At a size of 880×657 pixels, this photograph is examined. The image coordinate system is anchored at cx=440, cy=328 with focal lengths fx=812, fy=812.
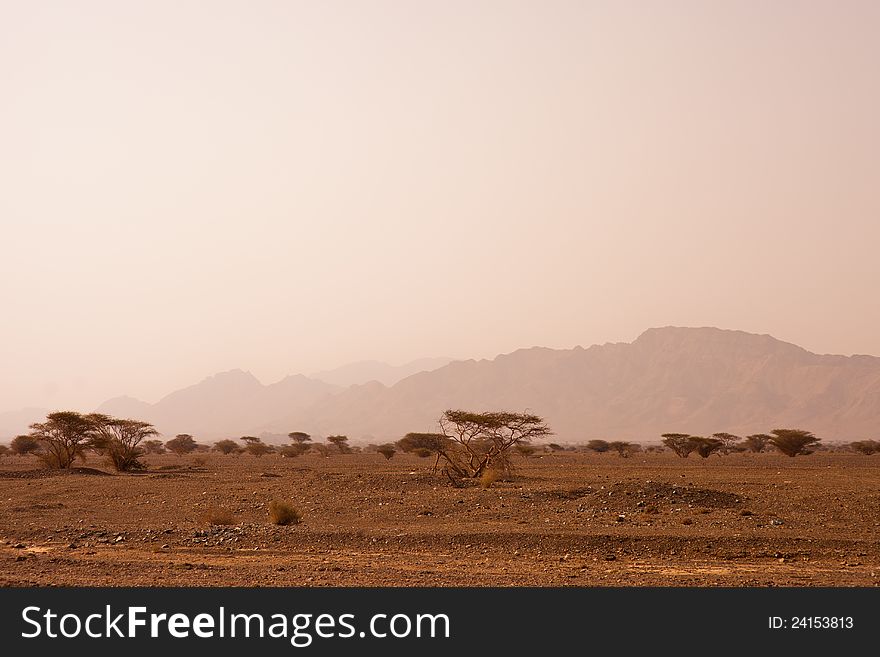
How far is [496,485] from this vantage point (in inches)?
1248

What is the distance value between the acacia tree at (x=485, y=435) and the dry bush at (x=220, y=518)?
13.9 metres

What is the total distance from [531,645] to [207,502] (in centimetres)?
2018

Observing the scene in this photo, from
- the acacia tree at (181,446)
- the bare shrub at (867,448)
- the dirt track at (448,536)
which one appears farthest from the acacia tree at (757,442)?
the acacia tree at (181,446)

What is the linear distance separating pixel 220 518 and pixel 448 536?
7.04 m

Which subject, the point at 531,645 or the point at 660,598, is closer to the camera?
the point at 531,645

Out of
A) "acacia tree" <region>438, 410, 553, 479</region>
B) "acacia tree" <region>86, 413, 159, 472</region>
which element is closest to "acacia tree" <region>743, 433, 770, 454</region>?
"acacia tree" <region>438, 410, 553, 479</region>

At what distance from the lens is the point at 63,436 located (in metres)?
45.1

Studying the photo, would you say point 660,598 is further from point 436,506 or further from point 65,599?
point 436,506

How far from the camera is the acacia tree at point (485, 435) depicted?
117 ft

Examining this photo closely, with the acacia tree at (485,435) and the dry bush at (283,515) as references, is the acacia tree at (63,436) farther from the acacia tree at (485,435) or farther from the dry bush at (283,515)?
the dry bush at (283,515)

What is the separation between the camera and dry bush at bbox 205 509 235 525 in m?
21.7

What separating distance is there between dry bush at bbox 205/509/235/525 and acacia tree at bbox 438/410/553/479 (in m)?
13.9

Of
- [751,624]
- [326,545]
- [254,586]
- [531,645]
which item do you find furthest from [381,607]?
[326,545]

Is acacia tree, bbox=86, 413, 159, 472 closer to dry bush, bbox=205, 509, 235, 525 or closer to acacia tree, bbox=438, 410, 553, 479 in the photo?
acacia tree, bbox=438, 410, 553, 479
